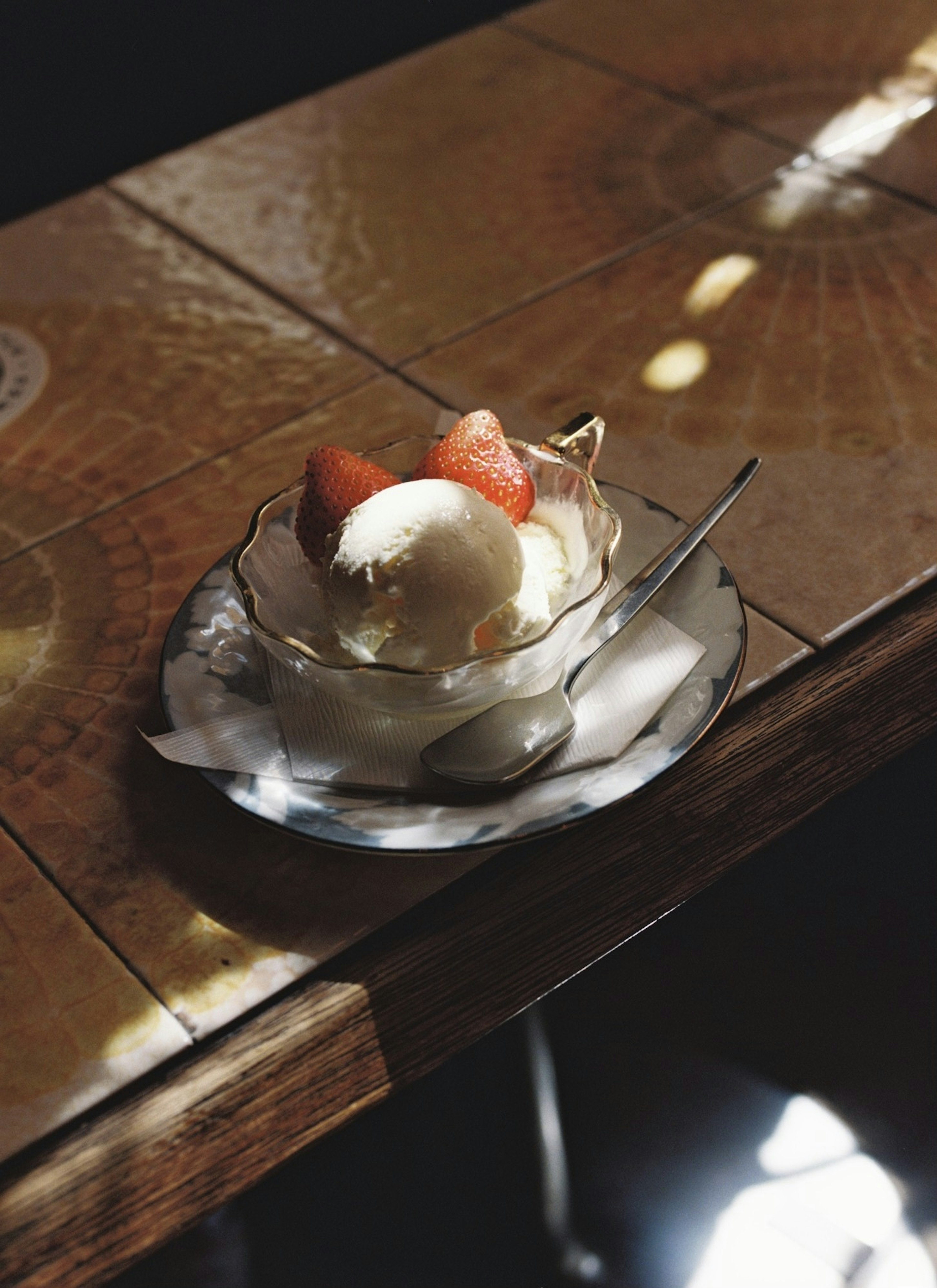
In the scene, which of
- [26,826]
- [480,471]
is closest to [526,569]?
[480,471]

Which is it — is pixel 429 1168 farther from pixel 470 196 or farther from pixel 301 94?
pixel 301 94

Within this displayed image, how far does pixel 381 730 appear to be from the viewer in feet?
2.12

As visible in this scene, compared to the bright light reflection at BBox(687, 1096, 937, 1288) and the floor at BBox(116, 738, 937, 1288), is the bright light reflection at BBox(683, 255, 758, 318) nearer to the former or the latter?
the floor at BBox(116, 738, 937, 1288)

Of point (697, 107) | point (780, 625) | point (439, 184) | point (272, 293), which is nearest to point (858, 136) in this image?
point (697, 107)

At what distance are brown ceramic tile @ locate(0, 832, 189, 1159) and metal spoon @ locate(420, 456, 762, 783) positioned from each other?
0.20 meters

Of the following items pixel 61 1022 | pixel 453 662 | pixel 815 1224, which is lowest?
pixel 815 1224

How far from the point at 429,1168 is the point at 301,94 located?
1505 mm

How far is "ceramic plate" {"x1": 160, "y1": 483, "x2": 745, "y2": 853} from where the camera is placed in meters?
0.59

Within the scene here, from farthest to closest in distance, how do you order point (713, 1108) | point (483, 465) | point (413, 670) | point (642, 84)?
point (642, 84), point (713, 1108), point (483, 465), point (413, 670)

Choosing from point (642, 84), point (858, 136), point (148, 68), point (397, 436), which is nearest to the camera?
point (397, 436)

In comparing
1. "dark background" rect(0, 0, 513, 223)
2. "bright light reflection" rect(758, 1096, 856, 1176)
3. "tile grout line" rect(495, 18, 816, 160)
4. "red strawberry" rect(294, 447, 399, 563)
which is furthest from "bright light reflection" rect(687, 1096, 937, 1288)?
"dark background" rect(0, 0, 513, 223)

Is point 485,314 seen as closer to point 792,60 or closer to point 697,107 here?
point 697,107

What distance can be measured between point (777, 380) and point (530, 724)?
0.50 m

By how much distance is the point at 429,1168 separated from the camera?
28.9 inches
